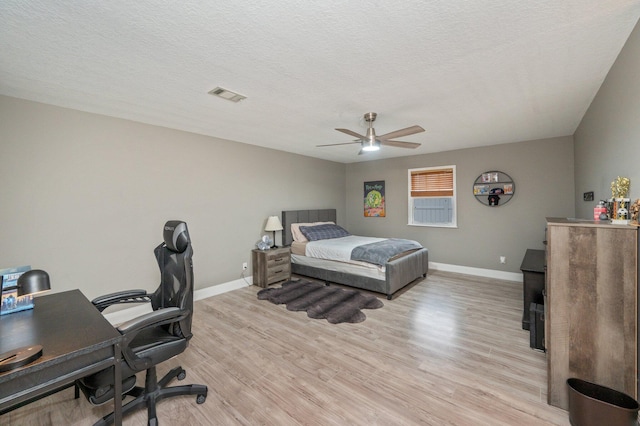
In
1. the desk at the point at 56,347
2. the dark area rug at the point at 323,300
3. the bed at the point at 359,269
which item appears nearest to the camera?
the desk at the point at 56,347

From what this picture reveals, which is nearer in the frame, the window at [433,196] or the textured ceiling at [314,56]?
the textured ceiling at [314,56]

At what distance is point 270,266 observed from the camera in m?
4.54

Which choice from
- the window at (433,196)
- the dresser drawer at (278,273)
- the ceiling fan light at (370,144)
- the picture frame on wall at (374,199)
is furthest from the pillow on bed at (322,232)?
the ceiling fan light at (370,144)

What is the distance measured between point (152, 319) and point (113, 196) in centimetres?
237

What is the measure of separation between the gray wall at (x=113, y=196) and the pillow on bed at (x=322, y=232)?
0.97 metres

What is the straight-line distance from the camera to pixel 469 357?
2414mm

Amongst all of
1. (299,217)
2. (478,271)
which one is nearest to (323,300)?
(299,217)

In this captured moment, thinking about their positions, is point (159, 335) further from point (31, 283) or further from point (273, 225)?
point (273, 225)

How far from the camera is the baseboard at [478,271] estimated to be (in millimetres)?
4703

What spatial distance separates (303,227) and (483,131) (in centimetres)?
344

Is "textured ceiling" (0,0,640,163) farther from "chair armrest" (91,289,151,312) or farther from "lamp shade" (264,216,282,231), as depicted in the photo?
"lamp shade" (264,216,282,231)

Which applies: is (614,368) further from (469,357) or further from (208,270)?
(208,270)

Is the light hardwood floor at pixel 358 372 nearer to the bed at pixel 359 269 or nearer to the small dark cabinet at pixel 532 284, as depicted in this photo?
the small dark cabinet at pixel 532 284

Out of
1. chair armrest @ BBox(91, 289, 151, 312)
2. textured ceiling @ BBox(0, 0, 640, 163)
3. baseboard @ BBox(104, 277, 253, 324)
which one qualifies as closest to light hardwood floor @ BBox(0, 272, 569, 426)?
baseboard @ BBox(104, 277, 253, 324)
